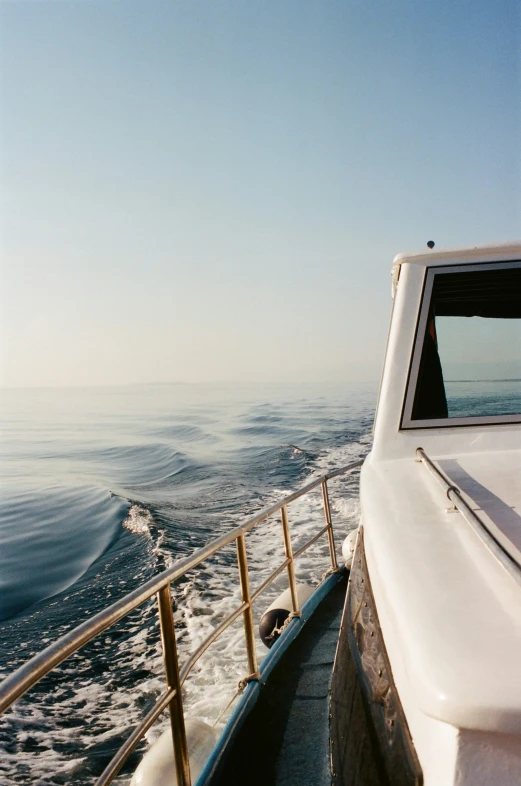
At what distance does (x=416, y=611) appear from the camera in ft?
3.29

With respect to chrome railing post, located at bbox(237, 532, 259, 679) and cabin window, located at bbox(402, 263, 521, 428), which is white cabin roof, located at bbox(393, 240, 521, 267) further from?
chrome railing post, located at bbox(237, 532, 259, 679)

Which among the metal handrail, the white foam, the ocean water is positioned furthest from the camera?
the white foam

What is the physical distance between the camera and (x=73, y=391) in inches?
3445

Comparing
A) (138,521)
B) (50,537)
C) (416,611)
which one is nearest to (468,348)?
(416,611)

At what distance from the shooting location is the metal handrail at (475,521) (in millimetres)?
1044

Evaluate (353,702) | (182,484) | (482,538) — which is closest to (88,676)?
(353,702)

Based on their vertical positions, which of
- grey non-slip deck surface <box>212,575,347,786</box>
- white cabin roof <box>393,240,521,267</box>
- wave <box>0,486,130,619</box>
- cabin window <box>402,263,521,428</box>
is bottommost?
wave <box>0,486,130,619</box>

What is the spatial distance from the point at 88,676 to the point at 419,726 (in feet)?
21.3

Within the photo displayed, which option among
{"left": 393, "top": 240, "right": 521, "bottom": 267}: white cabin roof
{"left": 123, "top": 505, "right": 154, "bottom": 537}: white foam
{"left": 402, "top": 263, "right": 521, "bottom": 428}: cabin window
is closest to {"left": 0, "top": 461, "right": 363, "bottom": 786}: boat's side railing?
{"left": 402, "top": 263, "right": 521, "bottom": 428}: cabin window

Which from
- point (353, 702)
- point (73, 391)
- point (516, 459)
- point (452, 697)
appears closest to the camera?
point (452, 697)

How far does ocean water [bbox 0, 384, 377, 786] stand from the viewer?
549 centimetres

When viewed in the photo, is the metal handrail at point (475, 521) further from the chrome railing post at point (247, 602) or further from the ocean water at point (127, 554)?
the ocean water at point (127, 554)

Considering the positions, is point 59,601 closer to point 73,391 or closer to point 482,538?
point 482,538

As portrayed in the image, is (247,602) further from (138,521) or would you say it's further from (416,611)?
(138,521)
